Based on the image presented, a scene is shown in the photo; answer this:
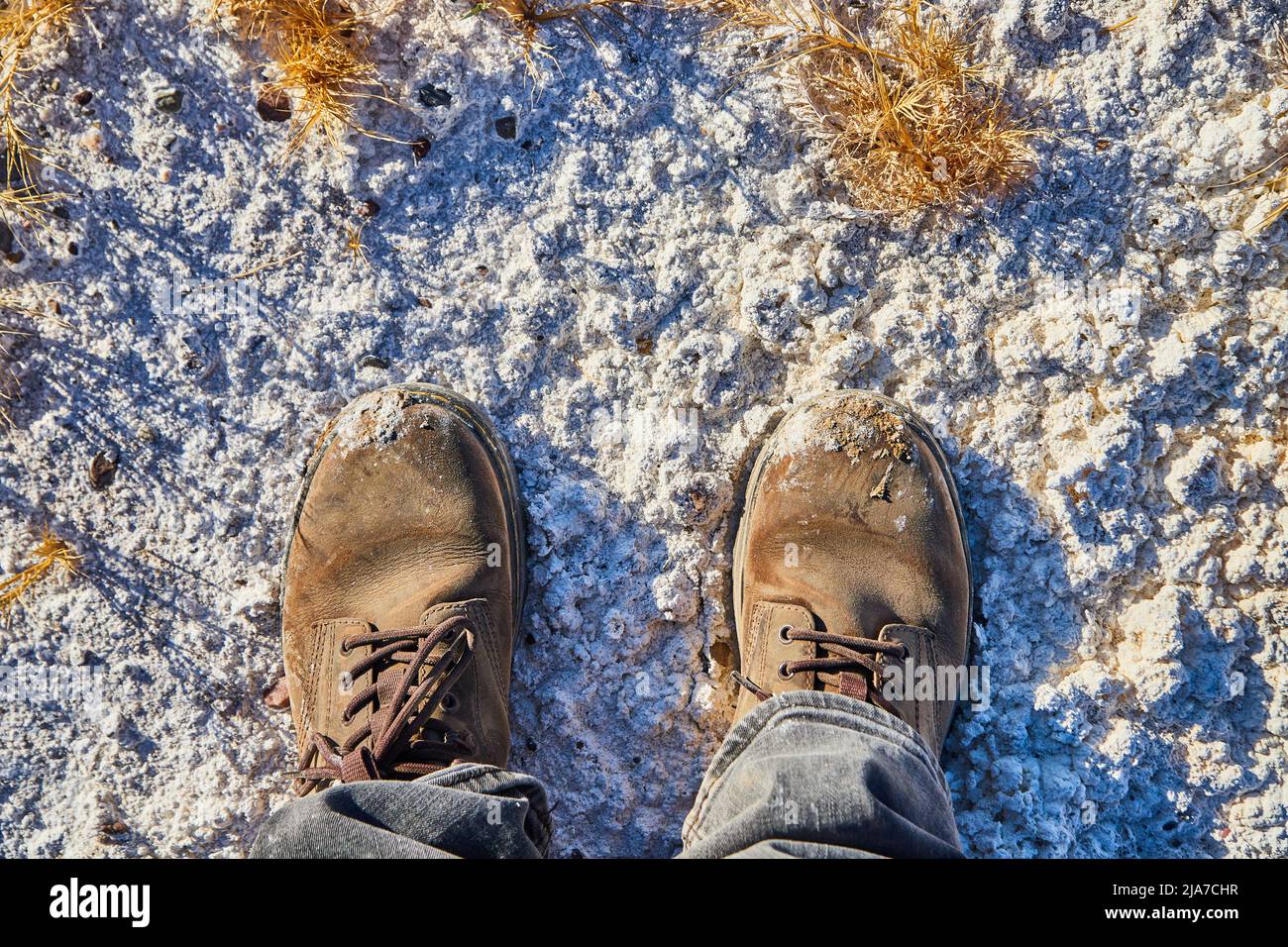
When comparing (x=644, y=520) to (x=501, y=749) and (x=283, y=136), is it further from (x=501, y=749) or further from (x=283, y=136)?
(x=283, y=136)

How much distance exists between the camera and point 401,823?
118cm

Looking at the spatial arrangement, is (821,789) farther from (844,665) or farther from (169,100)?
(169,100)

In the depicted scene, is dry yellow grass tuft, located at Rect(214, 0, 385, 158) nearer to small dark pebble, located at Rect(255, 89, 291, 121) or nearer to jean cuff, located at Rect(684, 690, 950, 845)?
small dark pebble, located at Rect(255, 89, 291, 121)

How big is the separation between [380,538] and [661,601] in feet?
1.70

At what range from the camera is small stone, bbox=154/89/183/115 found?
1.49 metres

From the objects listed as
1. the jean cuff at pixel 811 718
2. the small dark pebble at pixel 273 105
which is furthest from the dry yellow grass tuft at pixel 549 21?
the jean cuff at pixel 811 718

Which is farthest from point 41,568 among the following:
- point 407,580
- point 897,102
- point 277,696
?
point 897,102

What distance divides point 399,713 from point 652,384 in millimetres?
693

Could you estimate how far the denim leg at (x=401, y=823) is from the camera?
3.69 ft

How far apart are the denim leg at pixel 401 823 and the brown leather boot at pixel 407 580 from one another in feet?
0.68

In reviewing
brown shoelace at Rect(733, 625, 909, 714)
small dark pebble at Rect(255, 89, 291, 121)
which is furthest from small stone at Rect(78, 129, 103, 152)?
brown shoelace at Rect(733, 625, 909, 714)

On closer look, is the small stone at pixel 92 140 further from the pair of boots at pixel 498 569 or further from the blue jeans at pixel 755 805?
the blue jeans at pixel 755 805

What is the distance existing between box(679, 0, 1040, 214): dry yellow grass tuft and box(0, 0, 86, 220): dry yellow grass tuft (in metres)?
1.08

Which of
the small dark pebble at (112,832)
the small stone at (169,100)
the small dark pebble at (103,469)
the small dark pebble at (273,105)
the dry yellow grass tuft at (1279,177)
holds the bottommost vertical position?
the small dark pebble at (112,832)
